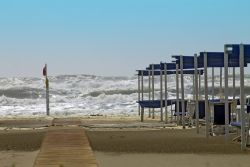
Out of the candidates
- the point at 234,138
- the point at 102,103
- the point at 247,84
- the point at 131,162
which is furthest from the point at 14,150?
the point at 247,84

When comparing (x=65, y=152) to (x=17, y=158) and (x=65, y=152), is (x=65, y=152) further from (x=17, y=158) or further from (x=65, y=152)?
(x=17, y=158)

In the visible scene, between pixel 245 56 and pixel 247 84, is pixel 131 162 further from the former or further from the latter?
pixel 247 84

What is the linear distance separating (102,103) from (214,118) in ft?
99.5

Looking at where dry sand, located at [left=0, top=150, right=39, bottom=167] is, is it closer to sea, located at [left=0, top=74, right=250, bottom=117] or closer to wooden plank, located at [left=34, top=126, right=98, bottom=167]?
wooden plank, located at [left=34, top=126, right=98, bottom=167]

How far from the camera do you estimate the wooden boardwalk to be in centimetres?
992

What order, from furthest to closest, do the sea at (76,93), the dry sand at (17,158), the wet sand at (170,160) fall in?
the sea at (76,93), the dry sand at (17,158), the wet sand at (170,160)

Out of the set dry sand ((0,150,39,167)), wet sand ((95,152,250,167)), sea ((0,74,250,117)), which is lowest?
dry sand ((0,150,39,167))

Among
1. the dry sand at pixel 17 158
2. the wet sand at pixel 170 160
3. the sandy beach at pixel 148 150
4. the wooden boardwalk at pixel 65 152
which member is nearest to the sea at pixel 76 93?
the sandy beach at pixel 148 150

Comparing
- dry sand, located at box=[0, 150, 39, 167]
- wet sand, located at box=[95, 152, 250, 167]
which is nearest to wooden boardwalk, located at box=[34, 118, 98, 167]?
dry sand, located at box=[0, 150, 39, 167]

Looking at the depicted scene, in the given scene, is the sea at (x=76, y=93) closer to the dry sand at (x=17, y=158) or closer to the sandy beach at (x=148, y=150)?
the sandy beach at (x=148, y=150)

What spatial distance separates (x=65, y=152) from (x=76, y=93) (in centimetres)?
5023

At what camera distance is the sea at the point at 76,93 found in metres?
42.9

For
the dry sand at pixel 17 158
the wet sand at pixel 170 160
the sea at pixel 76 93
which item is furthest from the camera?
the sea at pixel 76 93

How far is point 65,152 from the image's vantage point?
1145cm
